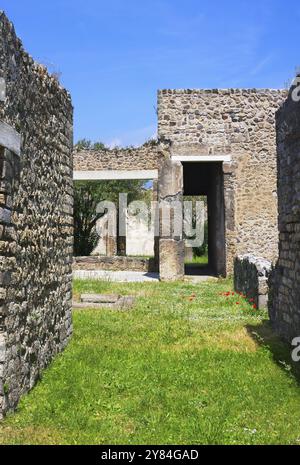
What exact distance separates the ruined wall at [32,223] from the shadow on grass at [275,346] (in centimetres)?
263

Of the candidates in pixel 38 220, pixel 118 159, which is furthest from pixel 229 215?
pixel 38 220

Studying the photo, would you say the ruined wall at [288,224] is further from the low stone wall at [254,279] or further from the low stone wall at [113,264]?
the low stone wall at [113,264]

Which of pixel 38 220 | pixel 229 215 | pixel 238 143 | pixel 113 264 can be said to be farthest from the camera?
pixel 113 264

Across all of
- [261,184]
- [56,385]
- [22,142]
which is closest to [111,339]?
[56,385]

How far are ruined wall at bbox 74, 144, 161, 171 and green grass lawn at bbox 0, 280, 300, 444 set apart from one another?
13.4 metres

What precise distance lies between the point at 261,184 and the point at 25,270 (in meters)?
11.5

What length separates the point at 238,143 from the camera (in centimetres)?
1495

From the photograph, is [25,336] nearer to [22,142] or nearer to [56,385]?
[56,385]

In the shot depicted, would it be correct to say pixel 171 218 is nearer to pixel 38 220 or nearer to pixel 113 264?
pixel 113 264

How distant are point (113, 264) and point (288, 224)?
45.1ft

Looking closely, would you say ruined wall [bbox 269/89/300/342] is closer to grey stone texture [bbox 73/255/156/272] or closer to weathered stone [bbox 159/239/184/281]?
weathered stone [bbox 159/239/184/281]

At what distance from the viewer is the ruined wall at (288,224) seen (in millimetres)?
6008

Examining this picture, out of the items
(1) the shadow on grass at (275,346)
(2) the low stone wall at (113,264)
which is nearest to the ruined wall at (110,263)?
(2) the low stone wall at (113,264)

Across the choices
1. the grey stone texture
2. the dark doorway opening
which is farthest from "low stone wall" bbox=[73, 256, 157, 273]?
the dark doorway opening
